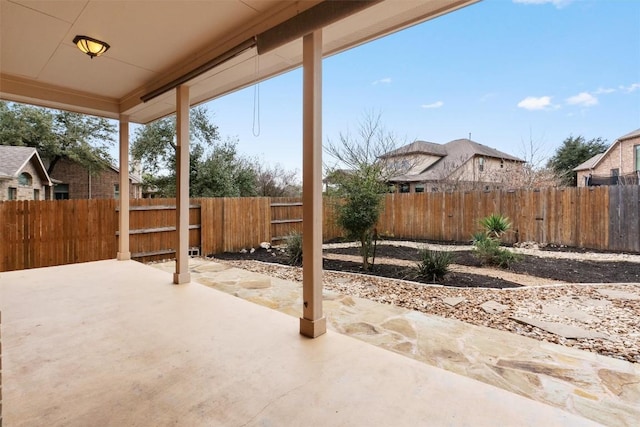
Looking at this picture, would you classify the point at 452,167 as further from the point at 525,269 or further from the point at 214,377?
the point at 214,377

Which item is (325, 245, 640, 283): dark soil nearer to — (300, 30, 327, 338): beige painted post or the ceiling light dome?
(300, 30, 327, 338): beige painted post

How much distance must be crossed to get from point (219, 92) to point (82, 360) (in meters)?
3.19

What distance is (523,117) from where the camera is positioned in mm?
9945

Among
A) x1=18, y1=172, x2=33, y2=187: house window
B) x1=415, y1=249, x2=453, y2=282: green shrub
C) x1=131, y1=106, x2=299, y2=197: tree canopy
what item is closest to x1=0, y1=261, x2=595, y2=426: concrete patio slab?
x1=415, y1=249, x2=453, y2=282: green shrub

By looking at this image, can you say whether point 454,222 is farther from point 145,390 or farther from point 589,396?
point 145,390

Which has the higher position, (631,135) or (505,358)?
(631,135)

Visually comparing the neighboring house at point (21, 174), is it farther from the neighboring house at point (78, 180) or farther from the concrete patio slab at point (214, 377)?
the concrete patio slab at point (214, 377)

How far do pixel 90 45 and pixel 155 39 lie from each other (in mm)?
571

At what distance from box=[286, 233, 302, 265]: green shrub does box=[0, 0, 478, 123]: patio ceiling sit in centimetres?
315

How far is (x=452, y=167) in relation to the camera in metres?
13.3

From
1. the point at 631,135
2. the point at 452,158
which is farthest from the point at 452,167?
the point at 631,135

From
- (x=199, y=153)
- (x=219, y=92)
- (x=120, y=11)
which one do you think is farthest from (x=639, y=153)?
(x=199, y=153)

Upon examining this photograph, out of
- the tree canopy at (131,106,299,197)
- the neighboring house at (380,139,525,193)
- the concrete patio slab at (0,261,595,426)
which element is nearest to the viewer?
the concrete patio slab at (0,261,595,426)

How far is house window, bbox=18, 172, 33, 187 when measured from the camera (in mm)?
10316
